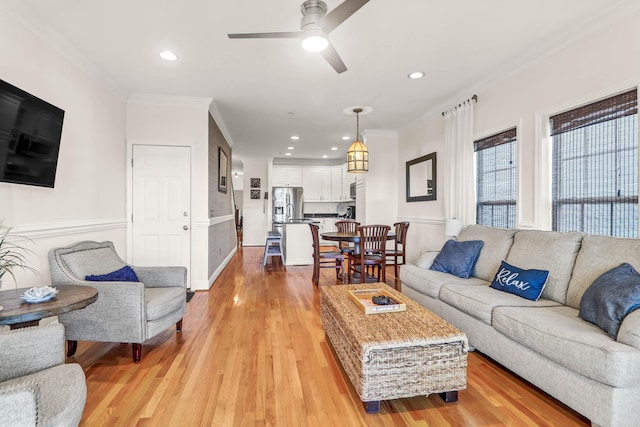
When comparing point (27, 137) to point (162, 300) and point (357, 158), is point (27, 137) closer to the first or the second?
point (162, 300)

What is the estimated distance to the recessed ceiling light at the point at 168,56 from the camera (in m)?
3.04

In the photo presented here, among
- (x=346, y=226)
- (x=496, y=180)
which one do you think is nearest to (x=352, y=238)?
(x=346, y=226)

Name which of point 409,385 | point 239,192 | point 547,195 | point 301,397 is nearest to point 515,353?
point 409,385

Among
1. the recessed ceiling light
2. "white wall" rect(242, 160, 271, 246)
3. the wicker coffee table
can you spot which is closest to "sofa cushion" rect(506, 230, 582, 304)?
the wicker coffee table

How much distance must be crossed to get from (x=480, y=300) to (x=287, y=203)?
7.25m

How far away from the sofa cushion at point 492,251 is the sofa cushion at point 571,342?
0.81 meters

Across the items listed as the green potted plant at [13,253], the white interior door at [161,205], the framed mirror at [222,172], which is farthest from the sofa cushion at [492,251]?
the framed mirror at [222,172]

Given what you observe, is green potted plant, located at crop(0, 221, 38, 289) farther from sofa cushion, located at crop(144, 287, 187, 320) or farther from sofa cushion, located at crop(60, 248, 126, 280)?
sofa cushion, located at crop(144, 287, 187, 320)

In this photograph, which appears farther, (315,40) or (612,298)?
(315,40)

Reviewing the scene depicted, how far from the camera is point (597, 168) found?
266cm

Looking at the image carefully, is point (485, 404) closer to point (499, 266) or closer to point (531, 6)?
point (499, 266)

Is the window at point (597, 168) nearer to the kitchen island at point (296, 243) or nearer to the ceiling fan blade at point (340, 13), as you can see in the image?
the ceiling fan blade at point (340, 13)

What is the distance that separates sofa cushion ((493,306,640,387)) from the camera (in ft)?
4.89

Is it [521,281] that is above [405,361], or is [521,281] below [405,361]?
above
